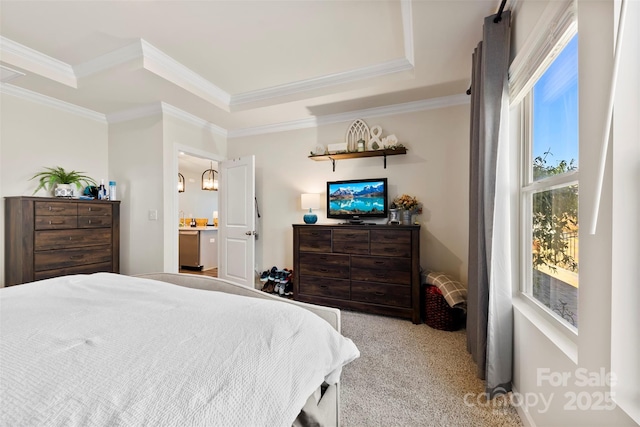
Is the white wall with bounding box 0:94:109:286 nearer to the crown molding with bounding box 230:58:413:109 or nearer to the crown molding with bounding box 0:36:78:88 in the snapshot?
the crown molding with bounding box 0:36:78:88

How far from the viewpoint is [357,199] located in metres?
3.48

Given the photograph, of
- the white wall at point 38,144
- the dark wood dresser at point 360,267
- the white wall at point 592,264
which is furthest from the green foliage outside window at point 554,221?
the white wall at point 38,144

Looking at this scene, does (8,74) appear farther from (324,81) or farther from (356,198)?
(356,198)

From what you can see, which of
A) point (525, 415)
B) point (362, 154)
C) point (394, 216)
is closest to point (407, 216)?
point (394, 216)

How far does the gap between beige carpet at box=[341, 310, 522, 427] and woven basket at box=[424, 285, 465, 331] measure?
0.31 feet

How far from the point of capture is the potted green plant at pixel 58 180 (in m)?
3.01

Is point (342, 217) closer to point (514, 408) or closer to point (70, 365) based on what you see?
point (514, 408)

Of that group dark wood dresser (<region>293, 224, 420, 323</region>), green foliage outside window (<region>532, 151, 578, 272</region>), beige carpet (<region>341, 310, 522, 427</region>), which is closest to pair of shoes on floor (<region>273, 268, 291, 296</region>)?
dark wood dresser (<region>293, 224, 420, 323</region>)

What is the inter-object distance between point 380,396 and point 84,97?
4061 mm

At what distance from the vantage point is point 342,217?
3533 mm

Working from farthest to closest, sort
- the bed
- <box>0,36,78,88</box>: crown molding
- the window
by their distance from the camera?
<box>0,36,78,88</box>: crown molding, the window, the bed

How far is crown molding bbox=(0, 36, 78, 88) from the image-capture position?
2322 mm

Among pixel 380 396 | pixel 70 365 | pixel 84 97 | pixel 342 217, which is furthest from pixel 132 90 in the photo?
pixel 380 396

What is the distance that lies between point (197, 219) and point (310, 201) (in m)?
4.70
